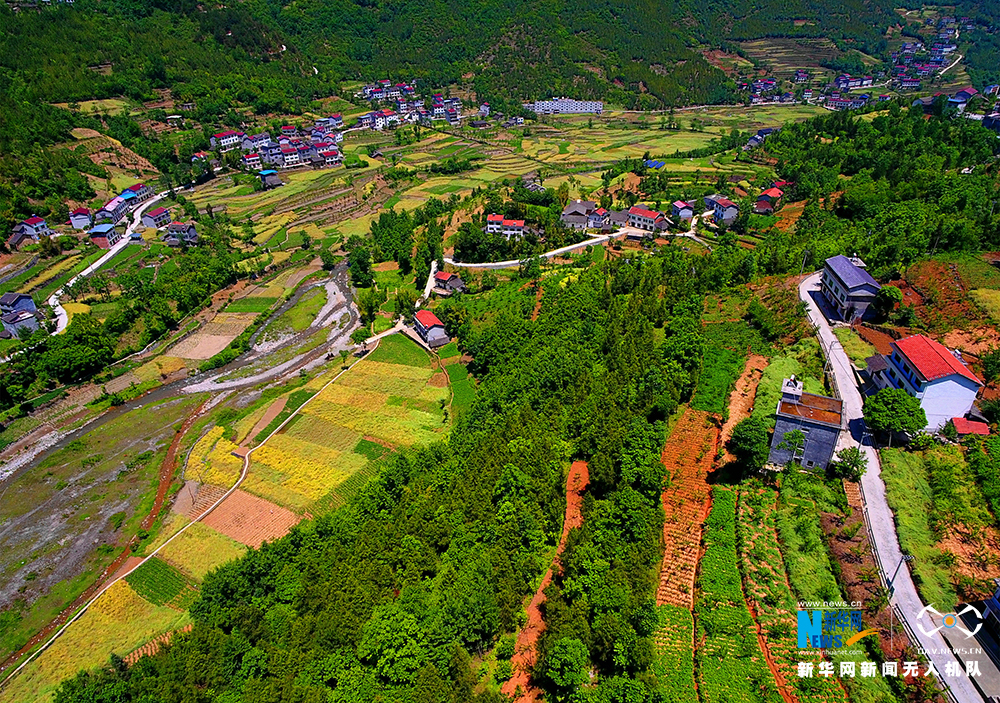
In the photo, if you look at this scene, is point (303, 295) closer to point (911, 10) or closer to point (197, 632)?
point (197, 632)

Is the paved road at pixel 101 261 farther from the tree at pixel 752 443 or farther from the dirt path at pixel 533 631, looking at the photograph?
the tree at pixel 752 443

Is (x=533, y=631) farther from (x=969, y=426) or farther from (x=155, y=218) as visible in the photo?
(x=155, y=218)

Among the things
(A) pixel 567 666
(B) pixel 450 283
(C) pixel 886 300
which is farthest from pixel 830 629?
(B) pixel 450 283

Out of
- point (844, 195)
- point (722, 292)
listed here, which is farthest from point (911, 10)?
point (722, 292)

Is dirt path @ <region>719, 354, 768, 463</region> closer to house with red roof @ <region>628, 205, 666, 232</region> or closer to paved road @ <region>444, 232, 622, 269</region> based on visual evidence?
paved road @ <region>444, 232, 622, 269</region>

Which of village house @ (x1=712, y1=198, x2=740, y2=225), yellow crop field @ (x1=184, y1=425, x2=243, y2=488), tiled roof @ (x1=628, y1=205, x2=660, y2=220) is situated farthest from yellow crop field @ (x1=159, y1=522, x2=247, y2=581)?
village house @ (x1=712, y1=198, x2=740, y2=225)

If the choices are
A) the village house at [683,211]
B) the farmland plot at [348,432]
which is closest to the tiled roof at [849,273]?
the village house at [683,211]
